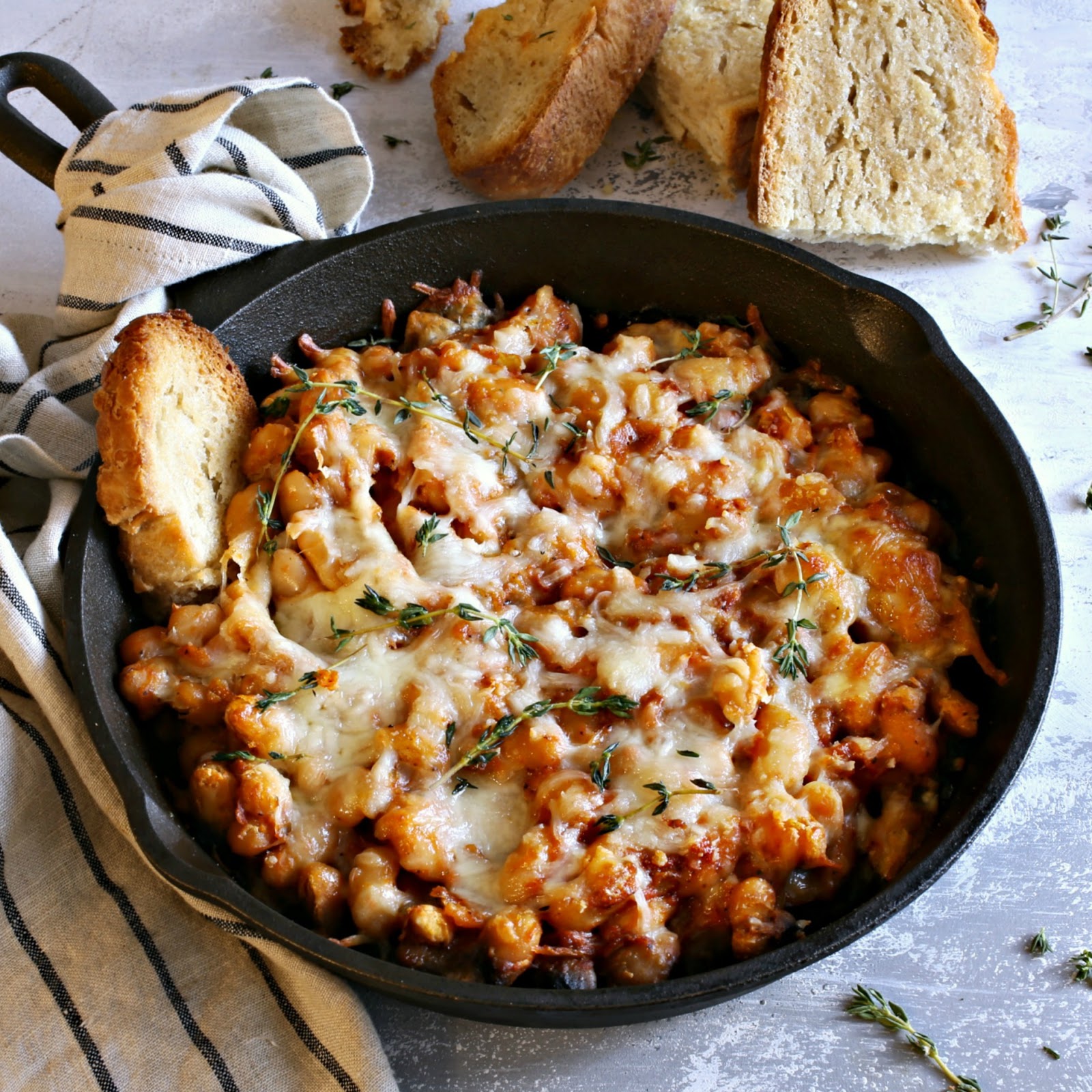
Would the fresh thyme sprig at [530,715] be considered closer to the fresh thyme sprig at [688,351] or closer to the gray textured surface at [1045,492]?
the gray textured surface at [1045,492]

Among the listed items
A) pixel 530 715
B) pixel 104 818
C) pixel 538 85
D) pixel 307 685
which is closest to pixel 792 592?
pixel 530 715

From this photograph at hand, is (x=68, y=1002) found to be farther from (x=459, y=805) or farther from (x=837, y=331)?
(x=837, y=331)

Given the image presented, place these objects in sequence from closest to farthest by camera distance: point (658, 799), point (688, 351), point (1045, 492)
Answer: point (658, 799), point (688, 351), point (1045, 492)

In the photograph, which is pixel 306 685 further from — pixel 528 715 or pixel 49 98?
pixel 49 98

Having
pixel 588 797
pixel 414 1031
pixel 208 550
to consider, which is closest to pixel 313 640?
pixel 208 550

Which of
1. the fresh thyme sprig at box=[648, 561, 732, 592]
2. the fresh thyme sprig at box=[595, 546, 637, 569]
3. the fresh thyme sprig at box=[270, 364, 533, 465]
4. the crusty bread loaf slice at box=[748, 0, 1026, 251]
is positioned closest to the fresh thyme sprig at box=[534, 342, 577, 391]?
the fresh thyme sprig at box=[270, 364, 533, 465]

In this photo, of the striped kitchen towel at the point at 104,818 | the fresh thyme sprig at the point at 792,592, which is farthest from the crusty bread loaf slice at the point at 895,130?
the striped kitchen towel at the point at 104,818
